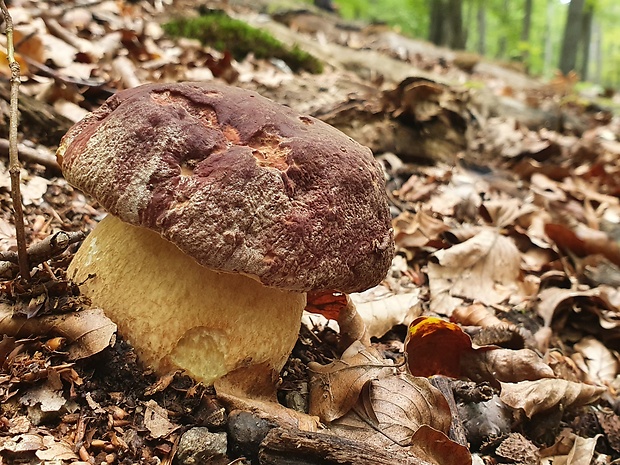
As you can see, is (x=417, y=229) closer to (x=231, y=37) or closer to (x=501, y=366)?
(x=501, y=366)

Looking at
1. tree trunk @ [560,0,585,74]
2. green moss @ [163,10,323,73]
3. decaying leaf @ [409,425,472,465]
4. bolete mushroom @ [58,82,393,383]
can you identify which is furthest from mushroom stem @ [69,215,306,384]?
tree trunk @ [560,0,585,74]

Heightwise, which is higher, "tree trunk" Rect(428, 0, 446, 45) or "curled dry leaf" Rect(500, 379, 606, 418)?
"tree trunk" Rect(428, 0, 446, 45)

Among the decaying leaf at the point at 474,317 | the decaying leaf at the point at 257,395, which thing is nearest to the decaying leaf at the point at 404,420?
the decaying leaf at the point at 257,395

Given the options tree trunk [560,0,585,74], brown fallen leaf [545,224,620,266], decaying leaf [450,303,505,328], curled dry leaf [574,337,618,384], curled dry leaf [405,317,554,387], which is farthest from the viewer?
tree trunk [560,0,585,74]

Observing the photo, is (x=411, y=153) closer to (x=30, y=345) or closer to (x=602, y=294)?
(x=602, y=294)

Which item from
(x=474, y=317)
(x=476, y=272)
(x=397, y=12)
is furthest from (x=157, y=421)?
(x=397, y=12)

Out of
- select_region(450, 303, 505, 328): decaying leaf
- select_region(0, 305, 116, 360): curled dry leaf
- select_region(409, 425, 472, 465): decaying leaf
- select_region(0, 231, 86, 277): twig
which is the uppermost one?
select_region(0, 231, 86, 277): twig

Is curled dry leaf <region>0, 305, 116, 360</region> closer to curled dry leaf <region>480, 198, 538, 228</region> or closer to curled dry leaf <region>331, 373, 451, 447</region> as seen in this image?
curled dry leaf <region>331, 373, 451, 447</region>

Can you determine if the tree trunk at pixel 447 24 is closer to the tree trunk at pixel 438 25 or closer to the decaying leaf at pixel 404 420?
the tree trunk at pixel 438 25
